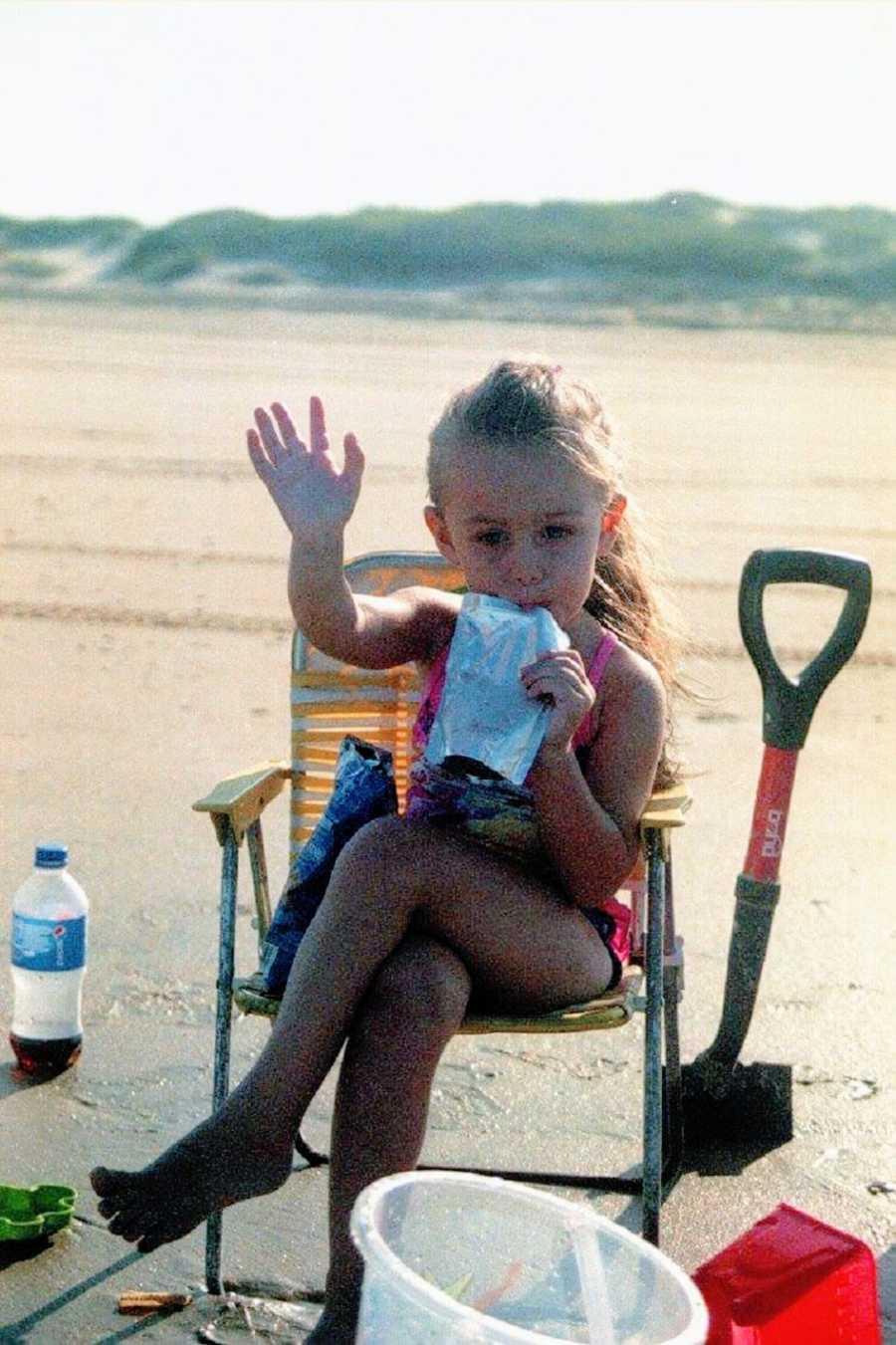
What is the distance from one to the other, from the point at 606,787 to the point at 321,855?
1.56 feet

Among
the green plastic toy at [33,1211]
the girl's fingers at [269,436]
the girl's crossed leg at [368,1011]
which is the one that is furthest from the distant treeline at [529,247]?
the girl's crossed leg at [368,1011]

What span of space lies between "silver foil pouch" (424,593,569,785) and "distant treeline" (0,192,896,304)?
56184mm

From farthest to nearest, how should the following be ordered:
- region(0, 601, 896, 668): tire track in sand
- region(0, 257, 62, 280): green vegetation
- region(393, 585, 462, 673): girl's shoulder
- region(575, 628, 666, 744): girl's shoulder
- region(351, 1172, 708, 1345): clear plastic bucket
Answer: region(0, 257, 62, 280): green vegetation < region(0, 601, 896, 668): tire track in sand < region(393, 585, 462, 673): girl's shoulder < region(575, 628, 666, 744): girl's shoulder < region(351, 1172, 708, 1345): clear plastic bucket

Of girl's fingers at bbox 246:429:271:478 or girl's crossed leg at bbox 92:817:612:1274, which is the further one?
girl's fingers at bbox 246:429:271:478

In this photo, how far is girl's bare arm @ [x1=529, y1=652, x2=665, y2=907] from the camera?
10.2ft

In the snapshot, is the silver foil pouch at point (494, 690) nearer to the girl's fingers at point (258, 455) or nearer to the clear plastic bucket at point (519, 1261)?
the girl's fingers at point (258, 455)

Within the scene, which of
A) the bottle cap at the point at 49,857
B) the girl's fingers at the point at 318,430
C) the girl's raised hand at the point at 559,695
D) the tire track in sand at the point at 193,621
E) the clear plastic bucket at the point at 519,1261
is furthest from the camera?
the tire track in sand at the point at 193,621

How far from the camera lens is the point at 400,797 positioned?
13.2 ft

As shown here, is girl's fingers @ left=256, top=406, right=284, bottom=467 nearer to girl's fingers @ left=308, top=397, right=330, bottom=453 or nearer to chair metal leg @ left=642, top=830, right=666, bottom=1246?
girl's fingers @ left=308, top=397, right=330, bottom=453

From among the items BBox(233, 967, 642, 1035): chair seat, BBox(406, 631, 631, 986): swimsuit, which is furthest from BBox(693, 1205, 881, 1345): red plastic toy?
BBox(406, 631, 631, 986): swimsuit

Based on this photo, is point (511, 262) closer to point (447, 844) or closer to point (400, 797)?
point (400, 797)

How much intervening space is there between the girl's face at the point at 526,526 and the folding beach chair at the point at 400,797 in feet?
1.36

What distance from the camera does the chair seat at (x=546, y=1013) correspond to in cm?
312

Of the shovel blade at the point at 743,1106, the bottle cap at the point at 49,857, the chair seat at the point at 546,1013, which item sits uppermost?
the chair seat at the point at 546,1013
